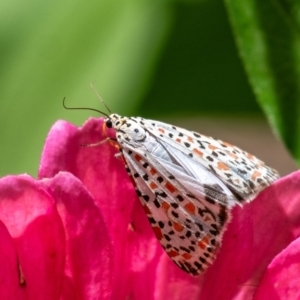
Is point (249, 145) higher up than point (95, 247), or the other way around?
point (95, 247)

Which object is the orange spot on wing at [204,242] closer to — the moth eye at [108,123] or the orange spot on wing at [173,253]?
the orange spot on wing at [173,253]

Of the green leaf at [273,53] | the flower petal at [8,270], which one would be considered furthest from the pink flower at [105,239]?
the green leaf at [273,53]

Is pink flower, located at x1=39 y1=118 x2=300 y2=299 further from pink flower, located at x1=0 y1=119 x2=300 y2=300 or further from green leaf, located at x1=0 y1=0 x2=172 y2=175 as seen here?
green leaf, located at x1=0 y1=0 x2=172 y2=175

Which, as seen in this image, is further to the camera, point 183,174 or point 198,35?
point 198,35

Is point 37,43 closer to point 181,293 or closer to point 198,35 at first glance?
point 198,35

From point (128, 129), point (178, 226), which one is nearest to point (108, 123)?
point (128, 129)

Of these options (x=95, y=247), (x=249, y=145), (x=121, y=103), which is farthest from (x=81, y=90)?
(x=249, y=145)
